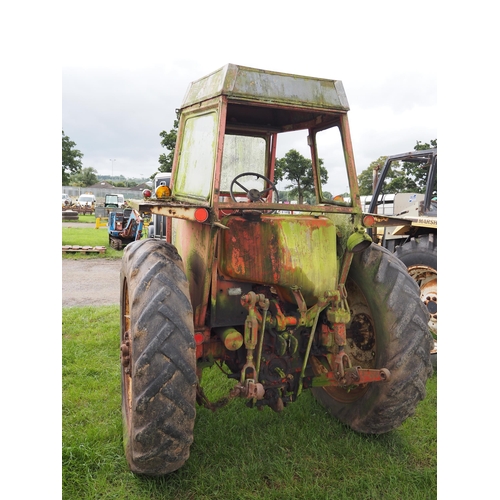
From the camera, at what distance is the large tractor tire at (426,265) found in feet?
17.2

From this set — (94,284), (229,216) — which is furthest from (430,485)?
(94,284)

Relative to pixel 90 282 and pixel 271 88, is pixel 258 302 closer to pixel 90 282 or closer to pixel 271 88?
pixel 271 88

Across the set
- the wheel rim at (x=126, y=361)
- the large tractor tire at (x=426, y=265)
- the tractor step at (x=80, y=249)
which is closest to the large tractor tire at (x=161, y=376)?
the wheel rim at (x=126, y=361)

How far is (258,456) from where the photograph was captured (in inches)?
127

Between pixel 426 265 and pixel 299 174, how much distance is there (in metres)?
2.12

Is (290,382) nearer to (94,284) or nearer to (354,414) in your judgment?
(354,414)

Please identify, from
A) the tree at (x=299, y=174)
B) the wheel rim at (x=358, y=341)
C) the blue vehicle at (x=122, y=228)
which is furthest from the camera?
the blue vehicle at (x=122, y=228)

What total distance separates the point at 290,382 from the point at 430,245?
9.31 feet

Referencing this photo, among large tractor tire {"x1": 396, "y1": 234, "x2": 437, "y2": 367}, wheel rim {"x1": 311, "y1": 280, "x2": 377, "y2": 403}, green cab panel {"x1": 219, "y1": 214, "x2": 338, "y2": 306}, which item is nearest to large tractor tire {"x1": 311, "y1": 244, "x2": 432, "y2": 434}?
wheel rim {"x1": 311, "y1": 280, "x2": 377, "y2": 403}

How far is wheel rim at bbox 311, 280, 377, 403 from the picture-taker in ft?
11.3

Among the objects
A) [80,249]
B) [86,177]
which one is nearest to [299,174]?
[80,249]

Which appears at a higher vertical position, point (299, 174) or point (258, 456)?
point (299, 174)

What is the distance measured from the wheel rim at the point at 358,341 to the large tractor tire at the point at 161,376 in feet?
3.95

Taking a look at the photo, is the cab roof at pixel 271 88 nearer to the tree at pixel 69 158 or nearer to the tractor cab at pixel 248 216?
the tractor cab at pixel 248 216
